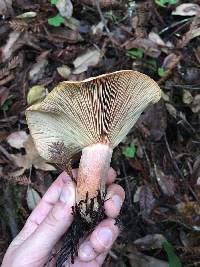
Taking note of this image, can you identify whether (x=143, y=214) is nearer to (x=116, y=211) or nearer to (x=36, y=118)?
(x=116, y=211)

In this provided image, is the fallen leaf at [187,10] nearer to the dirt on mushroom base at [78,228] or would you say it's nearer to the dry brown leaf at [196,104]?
the dry brown leaf at [196,104]

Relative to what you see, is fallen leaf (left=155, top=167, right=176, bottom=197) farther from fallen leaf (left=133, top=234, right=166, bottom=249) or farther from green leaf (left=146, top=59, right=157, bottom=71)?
green leaf (left=146, top=59, right=157, bottom=71)

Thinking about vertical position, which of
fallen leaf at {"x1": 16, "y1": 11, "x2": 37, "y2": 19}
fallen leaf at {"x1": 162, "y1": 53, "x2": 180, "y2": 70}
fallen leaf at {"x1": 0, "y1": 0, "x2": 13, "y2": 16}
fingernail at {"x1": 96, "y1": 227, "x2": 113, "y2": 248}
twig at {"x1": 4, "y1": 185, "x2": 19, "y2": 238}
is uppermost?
fallen leaf at {"x1": 0, "y1": 0, "x2": 13, "y2": 16}

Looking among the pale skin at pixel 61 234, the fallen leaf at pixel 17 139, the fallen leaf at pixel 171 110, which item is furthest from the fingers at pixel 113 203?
the fallen leaf at pixel 171 110

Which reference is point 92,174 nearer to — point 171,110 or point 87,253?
point 87,253

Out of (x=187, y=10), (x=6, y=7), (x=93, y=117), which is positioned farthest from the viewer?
(x=187, y=10)

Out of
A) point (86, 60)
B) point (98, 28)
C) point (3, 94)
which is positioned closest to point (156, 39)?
point (98, 28)

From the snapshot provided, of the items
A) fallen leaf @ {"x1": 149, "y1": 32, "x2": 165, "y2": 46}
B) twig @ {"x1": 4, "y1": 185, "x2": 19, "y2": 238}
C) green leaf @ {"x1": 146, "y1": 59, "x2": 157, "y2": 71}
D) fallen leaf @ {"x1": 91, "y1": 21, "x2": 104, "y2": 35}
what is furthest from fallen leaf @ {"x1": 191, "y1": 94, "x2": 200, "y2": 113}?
twig @ {"x1": 4, "y1": 185, "x2": 19, "y2": 238}
